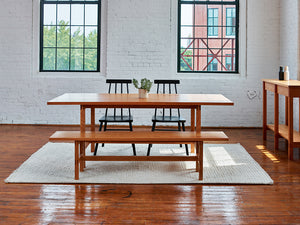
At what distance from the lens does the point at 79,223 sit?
3.25 m

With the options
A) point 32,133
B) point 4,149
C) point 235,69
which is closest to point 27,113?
point 32,133

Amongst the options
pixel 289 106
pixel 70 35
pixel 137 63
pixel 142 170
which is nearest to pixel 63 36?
pixel 70 35

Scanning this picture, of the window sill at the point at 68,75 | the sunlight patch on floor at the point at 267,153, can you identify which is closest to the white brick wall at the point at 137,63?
the window sill at the point at 68,75

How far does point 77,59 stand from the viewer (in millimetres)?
8352

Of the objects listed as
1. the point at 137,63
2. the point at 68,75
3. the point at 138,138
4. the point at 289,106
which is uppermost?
the point at 137,63

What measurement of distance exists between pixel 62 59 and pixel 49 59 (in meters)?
0.25

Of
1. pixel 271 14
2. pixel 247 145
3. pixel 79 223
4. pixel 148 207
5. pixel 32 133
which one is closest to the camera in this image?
pixel 79 223

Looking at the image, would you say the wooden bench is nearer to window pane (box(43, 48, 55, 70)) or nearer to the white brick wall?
the white brick wall

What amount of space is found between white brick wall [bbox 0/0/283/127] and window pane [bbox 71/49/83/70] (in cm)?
24

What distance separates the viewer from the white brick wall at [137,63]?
26.5ft

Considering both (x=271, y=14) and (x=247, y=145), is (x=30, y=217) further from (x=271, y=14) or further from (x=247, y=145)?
(x=271, y=14)

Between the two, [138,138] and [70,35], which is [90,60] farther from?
[138,138]

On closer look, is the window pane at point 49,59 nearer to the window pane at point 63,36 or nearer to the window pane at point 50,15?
the window pane at point 63,36

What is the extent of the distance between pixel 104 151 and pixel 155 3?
3.41m
